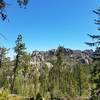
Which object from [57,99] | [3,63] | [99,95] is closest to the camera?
[99,95]

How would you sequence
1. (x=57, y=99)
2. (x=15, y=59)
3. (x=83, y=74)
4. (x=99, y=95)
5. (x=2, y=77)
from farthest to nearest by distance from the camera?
(x=2, y=77)
(x=83, y=74)
(x=15, y=59)
(x=57, y=99)
(x=99, y=95)

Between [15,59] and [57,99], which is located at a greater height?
[15,59]

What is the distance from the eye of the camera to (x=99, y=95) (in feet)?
96.0

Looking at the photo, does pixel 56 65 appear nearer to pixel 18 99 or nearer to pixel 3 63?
pixel 3 63

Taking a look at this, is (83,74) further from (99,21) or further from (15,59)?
(99,21)

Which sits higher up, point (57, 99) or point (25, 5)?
point (25, 5)

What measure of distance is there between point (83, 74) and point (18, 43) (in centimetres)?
3410

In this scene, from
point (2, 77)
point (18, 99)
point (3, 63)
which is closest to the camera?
point (18, 99)

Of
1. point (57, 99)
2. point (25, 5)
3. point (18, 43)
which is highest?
point (18, 43)

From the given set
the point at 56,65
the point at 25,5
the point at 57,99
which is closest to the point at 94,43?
the point at 25,5

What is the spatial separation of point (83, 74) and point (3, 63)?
107 ft

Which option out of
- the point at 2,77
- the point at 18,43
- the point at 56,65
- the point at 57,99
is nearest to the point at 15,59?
the point at 18,43

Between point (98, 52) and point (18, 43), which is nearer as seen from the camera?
point (98, 52)

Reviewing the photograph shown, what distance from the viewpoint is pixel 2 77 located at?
11400cm
